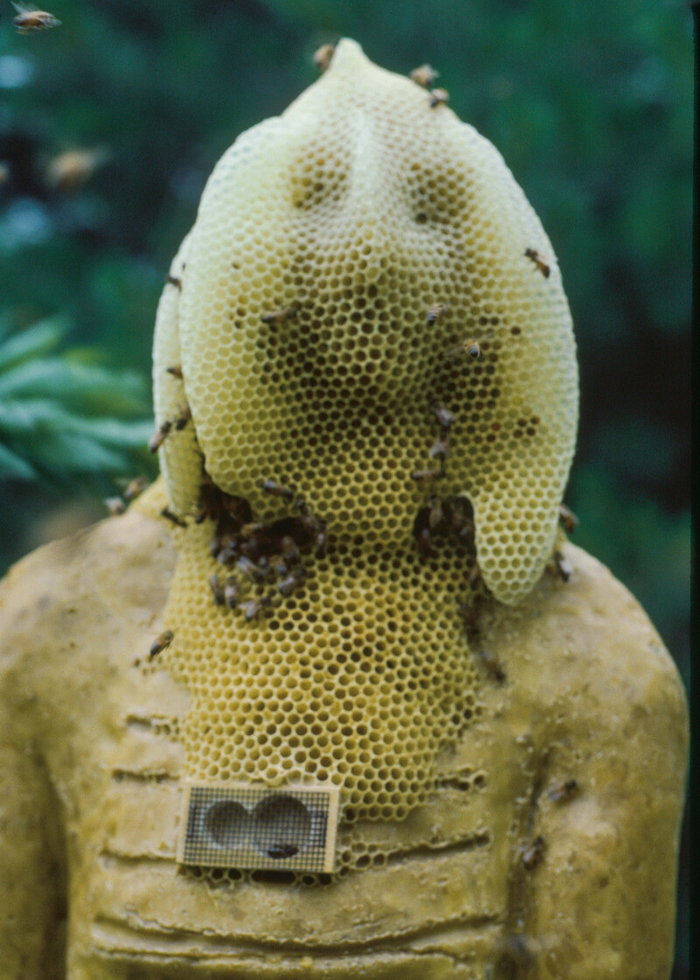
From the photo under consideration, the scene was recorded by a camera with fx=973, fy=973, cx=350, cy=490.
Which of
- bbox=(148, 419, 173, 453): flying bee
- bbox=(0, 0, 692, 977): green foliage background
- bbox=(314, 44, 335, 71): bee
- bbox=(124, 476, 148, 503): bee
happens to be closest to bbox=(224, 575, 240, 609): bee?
bbox=(148, 419, 173, 453): flying bee

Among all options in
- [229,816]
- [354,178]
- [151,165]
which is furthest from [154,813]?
[151,165]

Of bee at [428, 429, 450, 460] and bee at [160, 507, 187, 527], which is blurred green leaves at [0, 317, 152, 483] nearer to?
bee at [160, 507, 187, 527]

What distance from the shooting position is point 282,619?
1.56m

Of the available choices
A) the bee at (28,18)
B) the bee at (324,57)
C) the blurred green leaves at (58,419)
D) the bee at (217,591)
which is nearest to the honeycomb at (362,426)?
the bee at (217,591)

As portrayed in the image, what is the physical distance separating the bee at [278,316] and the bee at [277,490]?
256 mm

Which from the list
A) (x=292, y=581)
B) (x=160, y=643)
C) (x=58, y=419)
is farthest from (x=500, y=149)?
(x=160, y=643)

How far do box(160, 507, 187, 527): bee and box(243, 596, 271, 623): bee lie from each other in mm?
262

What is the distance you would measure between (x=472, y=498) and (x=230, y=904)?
725mm

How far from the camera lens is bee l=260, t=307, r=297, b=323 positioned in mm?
1525

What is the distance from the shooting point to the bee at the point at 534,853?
5.05 feet

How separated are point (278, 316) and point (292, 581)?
0.42m

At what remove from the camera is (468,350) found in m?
1.54

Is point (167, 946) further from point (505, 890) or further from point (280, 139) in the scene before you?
point (280, 139)

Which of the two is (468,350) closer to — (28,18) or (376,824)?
(376,824)
